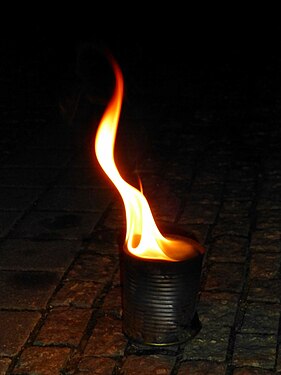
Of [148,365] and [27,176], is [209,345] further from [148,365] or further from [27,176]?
[27,176]

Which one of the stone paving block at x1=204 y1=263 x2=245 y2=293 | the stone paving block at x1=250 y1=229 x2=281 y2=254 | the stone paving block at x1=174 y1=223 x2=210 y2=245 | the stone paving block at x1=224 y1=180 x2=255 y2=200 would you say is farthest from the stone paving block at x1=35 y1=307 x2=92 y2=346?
the stone paving block at x1=224 y1=180 x2=255 y2=200

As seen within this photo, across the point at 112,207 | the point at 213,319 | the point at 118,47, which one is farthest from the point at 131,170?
the point at 118,47

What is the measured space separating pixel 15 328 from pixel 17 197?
2242 mm

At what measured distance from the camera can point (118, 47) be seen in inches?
553

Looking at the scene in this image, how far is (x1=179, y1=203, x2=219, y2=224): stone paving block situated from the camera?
5871 millimetres

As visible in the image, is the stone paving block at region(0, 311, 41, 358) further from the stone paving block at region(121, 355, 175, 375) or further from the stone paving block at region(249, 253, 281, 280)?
the stone paving block at region(249, 253, 281, 280)

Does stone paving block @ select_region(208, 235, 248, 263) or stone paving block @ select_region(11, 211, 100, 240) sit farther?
stone paving block @ select_region(11, 211, 100, 240)

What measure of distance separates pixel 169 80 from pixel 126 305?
7.41 m

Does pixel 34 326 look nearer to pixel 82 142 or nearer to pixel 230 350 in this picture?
pixel 230 350

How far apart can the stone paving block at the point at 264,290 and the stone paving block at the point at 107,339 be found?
0.87 meters

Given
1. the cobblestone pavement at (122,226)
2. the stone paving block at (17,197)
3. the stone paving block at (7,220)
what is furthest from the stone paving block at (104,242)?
the stone paving block at (17,197)

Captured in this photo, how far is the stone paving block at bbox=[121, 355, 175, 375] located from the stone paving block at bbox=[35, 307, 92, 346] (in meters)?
0.36

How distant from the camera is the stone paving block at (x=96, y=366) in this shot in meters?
3.93

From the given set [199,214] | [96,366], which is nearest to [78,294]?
[96,366]
